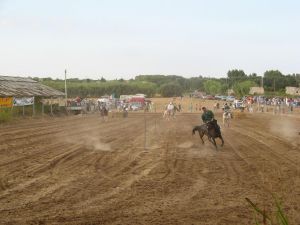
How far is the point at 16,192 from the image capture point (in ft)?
34.1

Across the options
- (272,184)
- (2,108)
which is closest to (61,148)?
(272,184)

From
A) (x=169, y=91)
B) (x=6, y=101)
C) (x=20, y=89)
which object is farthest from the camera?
(x=169, y=91)

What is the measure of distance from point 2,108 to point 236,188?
96.4 ft

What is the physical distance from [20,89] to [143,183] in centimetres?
3583

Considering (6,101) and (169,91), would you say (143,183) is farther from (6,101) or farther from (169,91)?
(169,91)

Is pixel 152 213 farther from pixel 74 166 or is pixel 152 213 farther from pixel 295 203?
pixel 74 166

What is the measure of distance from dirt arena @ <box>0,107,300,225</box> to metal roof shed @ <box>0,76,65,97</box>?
71.5ft

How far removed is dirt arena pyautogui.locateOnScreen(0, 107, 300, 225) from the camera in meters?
8.51

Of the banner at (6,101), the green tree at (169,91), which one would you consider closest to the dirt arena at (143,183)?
the banner at (6,101)

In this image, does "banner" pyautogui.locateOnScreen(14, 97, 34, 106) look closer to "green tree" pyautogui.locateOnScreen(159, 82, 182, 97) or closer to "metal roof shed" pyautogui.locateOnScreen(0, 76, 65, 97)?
"metal roof shed" pyautogui.locateOnScreen(0, 76, 65, 97)

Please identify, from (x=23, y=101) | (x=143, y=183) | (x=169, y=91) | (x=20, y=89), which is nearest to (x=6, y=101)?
(x=23, y=101)

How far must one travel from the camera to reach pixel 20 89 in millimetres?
45000

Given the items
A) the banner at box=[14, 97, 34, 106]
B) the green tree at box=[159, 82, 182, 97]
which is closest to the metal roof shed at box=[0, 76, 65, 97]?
the banner at box=[14, 97, 34, 106]

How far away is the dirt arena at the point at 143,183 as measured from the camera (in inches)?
335
